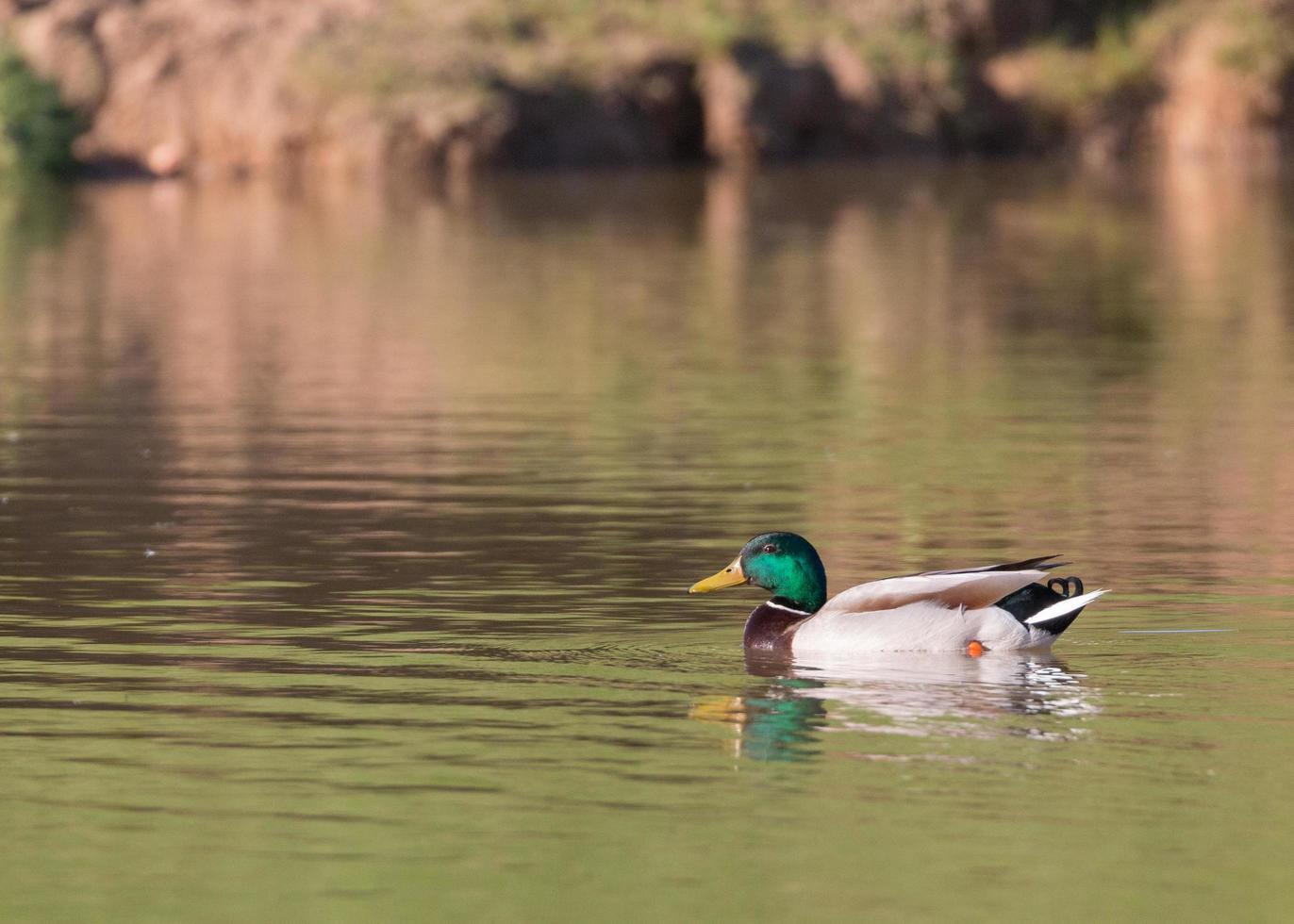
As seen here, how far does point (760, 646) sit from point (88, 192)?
3923cm

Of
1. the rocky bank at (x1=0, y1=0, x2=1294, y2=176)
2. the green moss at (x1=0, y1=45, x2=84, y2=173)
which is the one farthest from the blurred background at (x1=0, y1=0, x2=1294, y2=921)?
the rocky bank at (x1=0, y1=0, x2=1294, y2=176)

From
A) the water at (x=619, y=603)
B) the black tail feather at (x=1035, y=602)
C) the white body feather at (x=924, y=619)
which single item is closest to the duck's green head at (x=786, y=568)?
the white body feather at (x=924, y=619)

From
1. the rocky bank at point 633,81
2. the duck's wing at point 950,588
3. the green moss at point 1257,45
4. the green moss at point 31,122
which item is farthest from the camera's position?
the green moss at point 1257,45

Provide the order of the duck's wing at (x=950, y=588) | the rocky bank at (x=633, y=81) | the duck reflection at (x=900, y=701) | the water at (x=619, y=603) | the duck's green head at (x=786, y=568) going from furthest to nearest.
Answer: the rocky bank at (x=633, y=81)
the duck's green head at (x=786, y=568)
the duck's wing at (x=950, y=588)
the duck reflection at (x=900, y=701)
the water at (x=619, y=603)

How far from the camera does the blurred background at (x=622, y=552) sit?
7621 mm

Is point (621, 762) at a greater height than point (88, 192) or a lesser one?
lesser

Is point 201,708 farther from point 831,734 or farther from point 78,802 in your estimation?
point 831,734

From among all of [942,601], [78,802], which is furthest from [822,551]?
[78,802]

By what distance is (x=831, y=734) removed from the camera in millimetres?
8992

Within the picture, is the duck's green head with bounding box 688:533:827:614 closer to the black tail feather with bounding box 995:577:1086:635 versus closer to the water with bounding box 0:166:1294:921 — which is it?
the water with bounding box 0:166:1294:921

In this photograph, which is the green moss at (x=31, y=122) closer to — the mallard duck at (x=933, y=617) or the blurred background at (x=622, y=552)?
the blurred background at (x=622, y=552)

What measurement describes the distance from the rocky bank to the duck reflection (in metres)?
42.1

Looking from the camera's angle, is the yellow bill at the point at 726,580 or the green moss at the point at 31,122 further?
the green moss at the point at 31,122

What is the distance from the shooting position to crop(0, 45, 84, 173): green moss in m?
49.8
